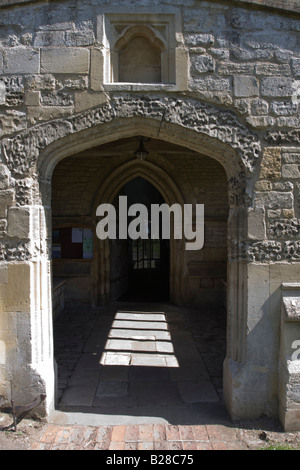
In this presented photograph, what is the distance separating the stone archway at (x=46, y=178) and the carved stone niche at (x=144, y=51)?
223mm

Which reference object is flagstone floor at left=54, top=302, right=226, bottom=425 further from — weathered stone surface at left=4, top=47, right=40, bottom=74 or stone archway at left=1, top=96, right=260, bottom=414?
weathered stone surface at left=4, top=47, right=40, bottom=74

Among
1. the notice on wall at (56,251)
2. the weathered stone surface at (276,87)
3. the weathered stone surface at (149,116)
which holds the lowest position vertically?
the notice on wall at (56,251)

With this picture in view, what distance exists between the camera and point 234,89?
351cm

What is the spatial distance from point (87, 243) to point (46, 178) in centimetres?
421

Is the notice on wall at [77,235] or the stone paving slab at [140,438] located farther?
the notice on wall at [77,235]

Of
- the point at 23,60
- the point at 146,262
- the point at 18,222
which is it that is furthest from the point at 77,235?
the point at 146,262

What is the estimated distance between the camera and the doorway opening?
31.5 ft

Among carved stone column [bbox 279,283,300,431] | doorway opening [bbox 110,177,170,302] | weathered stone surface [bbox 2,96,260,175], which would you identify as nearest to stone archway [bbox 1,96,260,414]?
weathered stone surface [bbox 2,96,260,175]

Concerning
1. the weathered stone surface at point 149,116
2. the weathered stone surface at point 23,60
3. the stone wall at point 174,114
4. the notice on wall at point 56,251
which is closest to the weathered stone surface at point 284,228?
the stone wall at point 174,114

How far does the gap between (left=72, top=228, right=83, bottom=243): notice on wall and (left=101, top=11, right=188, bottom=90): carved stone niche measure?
4.49m

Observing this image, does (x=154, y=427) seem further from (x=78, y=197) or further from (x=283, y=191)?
(x=78, y=197)

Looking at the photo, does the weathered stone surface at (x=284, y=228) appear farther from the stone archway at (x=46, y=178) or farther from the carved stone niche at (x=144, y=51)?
the carved stone niche at (x=144, y=51)

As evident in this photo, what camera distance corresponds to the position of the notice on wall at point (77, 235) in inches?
307

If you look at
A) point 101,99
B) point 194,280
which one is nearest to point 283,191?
point 101,99
